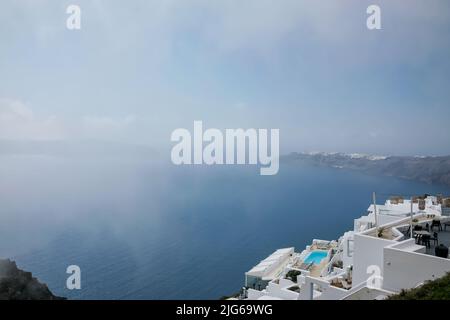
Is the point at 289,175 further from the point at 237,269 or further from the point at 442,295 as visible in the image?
the point at 442,295

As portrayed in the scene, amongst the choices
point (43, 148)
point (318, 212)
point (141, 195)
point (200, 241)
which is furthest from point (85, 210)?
point (318, 212)

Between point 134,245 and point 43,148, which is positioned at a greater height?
point 43,148

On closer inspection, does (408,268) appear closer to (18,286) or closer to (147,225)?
(18,286)

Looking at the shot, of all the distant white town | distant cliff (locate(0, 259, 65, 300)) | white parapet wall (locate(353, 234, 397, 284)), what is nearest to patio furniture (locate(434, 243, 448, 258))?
the distant white town

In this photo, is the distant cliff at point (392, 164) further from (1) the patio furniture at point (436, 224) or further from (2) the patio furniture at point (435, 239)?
(2) the patio furniture at point (435, 239)

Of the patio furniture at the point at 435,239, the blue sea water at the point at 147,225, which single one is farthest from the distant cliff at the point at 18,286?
the blue sea water at the point at 147,225
